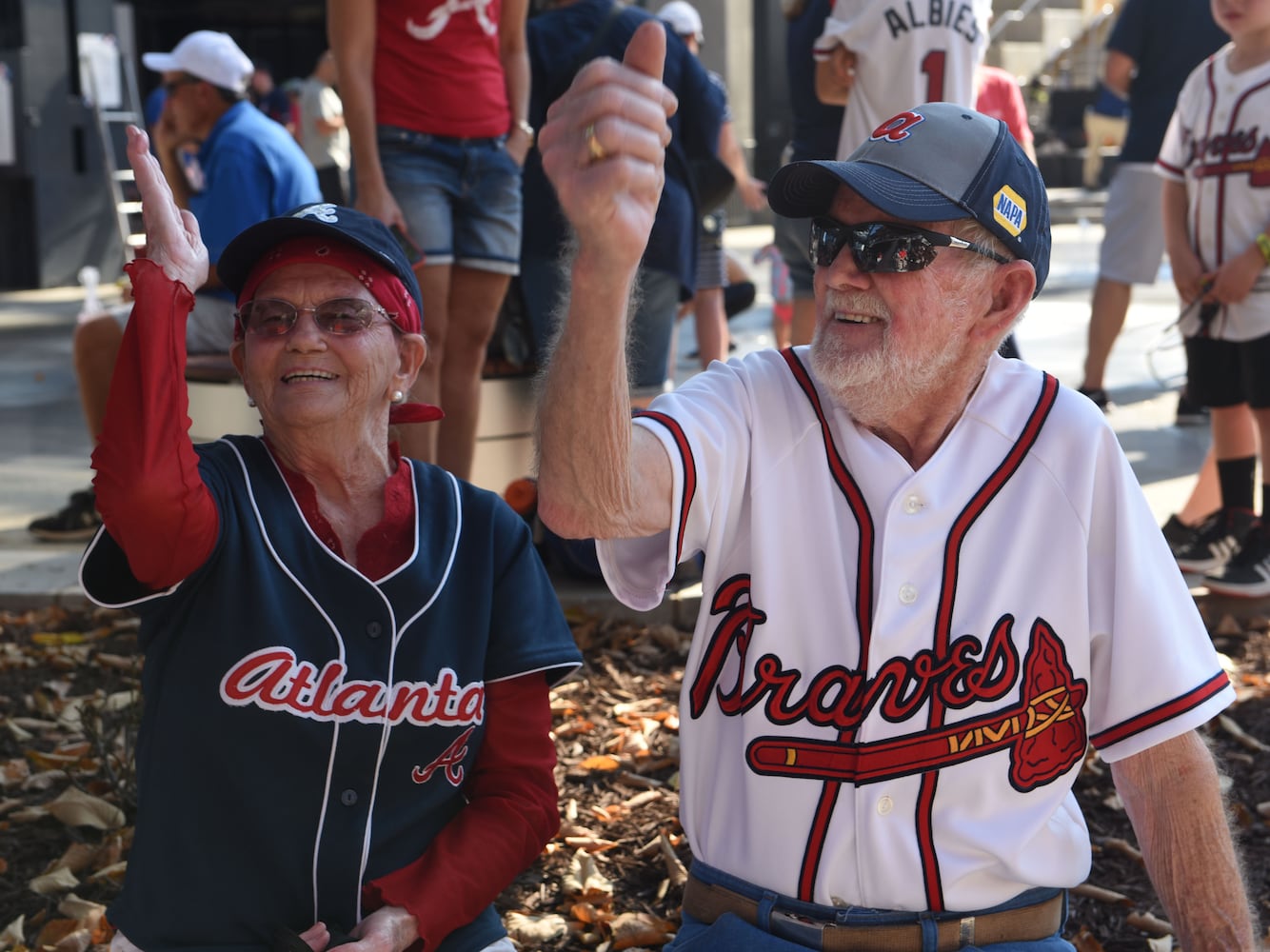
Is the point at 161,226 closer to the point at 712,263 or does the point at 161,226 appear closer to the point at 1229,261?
the point at 1229,261

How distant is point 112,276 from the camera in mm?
16312

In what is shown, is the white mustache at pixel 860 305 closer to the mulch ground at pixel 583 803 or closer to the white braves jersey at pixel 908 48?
the mulch ground at pixel 583 803

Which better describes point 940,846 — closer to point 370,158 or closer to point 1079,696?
point 1079,696

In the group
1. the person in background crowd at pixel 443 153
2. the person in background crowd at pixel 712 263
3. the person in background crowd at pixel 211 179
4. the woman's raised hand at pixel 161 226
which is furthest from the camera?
the person in background crowd at pixel 712 263

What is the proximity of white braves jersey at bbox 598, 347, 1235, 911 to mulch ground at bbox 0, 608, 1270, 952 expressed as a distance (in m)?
0.99

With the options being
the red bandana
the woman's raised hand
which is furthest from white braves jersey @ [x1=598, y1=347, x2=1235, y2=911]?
the woman's raised hand

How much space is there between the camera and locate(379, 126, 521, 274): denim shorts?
14.4ft

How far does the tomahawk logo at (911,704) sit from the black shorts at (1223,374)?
10.2 feet

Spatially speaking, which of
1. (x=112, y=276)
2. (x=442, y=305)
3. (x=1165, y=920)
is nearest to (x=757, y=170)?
(x=112, y=276)

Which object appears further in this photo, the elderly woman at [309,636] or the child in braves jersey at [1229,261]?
the child in braves jersey at [1229,261]

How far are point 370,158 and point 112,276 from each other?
1313cm

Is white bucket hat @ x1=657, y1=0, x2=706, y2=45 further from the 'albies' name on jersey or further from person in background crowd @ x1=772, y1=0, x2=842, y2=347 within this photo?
the 'albies' name on jersey

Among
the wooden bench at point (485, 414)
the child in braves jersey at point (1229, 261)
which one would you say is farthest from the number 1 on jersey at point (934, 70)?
the wooden bench at point (485, 414)

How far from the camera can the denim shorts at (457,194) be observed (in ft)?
14.4
